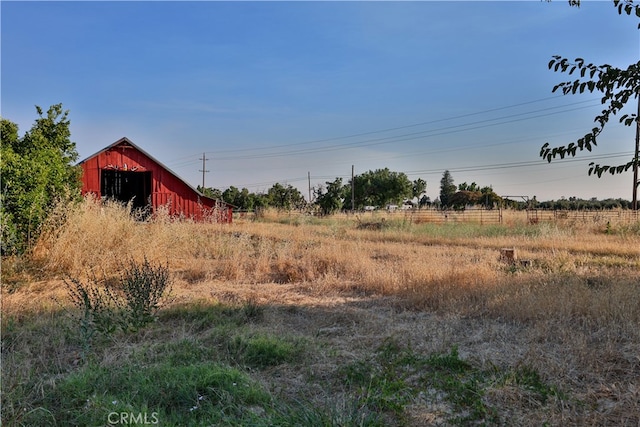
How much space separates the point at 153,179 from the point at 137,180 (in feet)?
7.74

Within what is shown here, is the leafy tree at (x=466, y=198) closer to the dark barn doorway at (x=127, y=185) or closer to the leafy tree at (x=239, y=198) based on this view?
the leafy tree at (x=239, y=198)

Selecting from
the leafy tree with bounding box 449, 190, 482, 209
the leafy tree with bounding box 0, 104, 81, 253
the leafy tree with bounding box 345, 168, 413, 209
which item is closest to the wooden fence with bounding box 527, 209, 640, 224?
the leafy tree with bounding box 0, 104, 81, 253

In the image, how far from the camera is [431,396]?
2.94m

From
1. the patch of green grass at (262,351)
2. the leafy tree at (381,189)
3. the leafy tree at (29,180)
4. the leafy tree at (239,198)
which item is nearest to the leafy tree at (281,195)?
the leafy tree at (239,198)

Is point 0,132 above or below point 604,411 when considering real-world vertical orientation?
above

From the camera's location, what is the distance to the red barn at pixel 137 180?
21228mm

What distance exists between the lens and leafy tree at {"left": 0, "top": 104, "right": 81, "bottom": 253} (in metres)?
A: 7.59

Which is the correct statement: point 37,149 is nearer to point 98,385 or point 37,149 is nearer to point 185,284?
point 185,284

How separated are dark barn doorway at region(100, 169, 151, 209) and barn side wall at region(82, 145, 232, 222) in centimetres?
59

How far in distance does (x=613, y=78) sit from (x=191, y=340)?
406 centimetres

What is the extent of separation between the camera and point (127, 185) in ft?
83.1

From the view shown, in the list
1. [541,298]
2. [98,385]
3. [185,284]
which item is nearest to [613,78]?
[541,298]

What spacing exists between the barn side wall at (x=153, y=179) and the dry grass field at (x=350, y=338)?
12.9 m

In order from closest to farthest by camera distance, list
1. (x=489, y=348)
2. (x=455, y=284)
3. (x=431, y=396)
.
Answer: (x=431, y=396) → (x=489, y=348) → (x=455, y=284)
